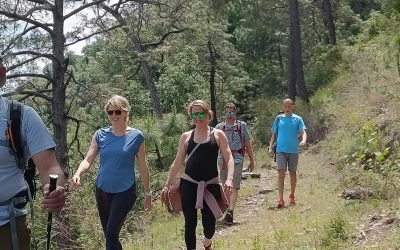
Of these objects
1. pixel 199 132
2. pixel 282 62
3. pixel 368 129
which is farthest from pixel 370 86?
pixel 282 62

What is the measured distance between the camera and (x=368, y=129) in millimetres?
9445

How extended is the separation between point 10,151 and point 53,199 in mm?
343

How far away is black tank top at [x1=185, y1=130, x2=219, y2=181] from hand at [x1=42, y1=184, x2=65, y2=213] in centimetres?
273

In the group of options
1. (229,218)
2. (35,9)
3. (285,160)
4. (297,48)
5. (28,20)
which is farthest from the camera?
(297,48)

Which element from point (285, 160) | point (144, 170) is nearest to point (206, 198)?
point (144, 170)

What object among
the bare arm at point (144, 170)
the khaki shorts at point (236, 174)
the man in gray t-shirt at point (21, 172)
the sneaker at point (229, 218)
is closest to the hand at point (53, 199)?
the man in gray t-shirt at point (21, 172)

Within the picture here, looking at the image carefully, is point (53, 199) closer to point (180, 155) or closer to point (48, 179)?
point (48, 179)

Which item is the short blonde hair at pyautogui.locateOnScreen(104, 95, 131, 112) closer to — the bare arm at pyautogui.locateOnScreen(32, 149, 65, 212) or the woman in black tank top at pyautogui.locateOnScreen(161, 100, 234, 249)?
the woman in black tank top at pyautogui.locateOnScreen(161, 100, 234, 249)

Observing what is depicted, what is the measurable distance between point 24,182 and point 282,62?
3686cm

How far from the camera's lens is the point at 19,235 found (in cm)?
306

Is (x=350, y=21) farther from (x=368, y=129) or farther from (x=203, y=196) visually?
(x=203, y=196)

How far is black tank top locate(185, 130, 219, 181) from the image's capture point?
18.6 ft

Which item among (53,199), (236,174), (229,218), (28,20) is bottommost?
(229,218)

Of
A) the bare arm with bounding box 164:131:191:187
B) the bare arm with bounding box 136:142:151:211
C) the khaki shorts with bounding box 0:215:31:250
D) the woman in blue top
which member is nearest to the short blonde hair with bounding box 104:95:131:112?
the woman in blue top
